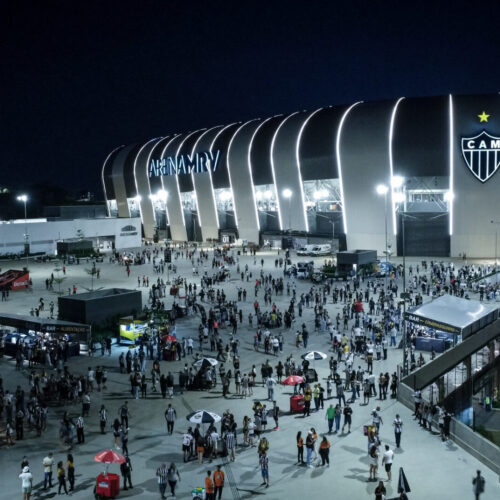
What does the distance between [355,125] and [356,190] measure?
6831mm

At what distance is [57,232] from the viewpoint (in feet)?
→ 209

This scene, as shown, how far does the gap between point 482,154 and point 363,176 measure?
1158 centimetres

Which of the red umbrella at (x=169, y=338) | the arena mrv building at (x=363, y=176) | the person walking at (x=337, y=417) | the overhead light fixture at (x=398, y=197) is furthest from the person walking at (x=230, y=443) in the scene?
the overhead light fixture at (x=398, y=197)

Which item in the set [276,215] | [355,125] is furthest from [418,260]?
[276,215]

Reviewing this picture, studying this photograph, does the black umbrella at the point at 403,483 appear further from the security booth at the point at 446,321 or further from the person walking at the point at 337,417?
the security booth at the point at 446,321

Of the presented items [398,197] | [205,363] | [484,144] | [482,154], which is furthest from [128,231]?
[205,363]

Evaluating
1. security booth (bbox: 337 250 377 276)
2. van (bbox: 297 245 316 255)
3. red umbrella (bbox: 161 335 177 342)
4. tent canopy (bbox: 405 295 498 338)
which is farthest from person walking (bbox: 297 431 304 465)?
van (bbox: 297 245 316 255)

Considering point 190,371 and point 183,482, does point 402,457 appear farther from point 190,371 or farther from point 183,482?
point 190,371

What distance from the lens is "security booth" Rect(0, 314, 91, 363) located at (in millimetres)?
22938

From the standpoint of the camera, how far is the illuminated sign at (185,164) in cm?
7369

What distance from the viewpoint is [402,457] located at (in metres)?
13.7

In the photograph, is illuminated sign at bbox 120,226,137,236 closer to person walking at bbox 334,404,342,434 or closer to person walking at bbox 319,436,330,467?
person walking at bbox 334,404,342,434

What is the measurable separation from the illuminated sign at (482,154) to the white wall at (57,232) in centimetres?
4195

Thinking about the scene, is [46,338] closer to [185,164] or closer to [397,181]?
[397,181]
